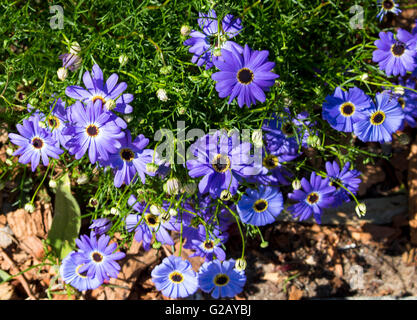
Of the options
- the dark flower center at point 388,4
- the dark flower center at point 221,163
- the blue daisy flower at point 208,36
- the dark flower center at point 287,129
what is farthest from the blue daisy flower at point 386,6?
the dark flower center at point 221,163

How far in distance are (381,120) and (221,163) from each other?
110 cm

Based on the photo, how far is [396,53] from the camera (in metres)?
2.63

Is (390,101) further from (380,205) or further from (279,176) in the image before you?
(380,205)

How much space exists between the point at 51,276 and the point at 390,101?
283 cm

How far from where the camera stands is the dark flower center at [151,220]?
8.98 feet

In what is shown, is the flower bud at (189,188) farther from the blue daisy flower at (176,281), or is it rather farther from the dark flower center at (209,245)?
the blue daisy flower at (176,281)

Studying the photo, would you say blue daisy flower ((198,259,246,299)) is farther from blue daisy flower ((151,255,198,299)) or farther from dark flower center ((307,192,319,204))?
dark flower center ((307,192,319,204))

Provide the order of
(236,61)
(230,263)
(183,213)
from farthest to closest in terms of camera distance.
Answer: (230,263) → (183,213) → (236,61)

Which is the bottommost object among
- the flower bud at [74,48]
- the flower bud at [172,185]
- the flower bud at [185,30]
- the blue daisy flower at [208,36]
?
the flower bud at [172,185]

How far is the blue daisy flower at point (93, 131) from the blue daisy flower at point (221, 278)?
1.17 meters

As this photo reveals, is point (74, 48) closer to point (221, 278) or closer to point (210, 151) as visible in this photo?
point (210, 151)

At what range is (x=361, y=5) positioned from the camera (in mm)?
2969

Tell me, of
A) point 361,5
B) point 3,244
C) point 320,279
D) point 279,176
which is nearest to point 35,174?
point 3,244

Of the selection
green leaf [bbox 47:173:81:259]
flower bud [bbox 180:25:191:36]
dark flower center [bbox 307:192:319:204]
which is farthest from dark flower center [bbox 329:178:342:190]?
green leaf [bbox 47:173:81:259]
